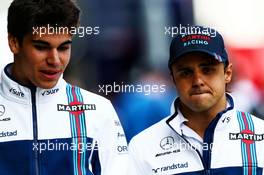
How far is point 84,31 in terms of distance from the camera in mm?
2660

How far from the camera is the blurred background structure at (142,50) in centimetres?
262

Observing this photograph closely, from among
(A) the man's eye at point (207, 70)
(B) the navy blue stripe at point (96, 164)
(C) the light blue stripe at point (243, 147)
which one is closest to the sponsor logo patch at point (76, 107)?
(B) the navy blue stripe at point (96, 164)

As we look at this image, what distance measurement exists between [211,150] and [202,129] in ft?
0.26

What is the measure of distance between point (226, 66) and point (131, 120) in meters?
0.47

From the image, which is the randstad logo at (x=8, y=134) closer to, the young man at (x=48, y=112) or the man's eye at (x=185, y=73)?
the young man at (x=48, y=112)

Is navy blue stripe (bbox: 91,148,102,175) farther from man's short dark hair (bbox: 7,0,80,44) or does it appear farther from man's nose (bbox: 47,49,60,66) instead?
man's short dark hair (bbox: 7,0,80,44)

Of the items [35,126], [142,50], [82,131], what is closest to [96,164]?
[82,131]

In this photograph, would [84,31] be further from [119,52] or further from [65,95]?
[65,95]

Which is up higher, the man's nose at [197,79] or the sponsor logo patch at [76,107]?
the man's nose at [197,79]

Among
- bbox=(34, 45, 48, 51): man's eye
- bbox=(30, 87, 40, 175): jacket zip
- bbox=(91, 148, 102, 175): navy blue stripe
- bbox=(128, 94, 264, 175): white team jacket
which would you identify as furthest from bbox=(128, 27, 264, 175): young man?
bbox=(34, 45, 48, 51): man's eye

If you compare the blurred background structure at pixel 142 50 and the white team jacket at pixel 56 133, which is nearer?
the white team jacket at pixel 56 133

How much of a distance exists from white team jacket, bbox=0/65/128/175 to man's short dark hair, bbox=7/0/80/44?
0.51 feet

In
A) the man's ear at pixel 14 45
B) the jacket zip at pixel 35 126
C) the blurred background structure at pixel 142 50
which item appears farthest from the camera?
the blurred background structure at pixel 142 50

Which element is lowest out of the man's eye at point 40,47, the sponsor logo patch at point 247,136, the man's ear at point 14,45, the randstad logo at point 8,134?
the sponsor logo patch at point 247,136
